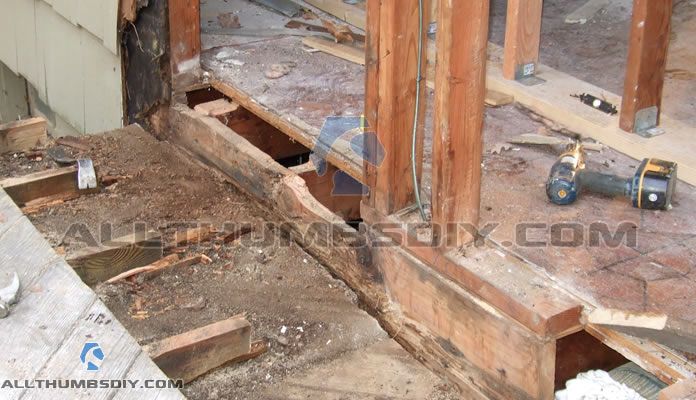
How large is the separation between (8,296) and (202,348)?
2.45 feet

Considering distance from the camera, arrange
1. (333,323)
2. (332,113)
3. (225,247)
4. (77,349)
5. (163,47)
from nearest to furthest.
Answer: (77,349), (333,323), (225,247), (332,113), (163,47)

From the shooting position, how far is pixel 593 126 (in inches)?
169

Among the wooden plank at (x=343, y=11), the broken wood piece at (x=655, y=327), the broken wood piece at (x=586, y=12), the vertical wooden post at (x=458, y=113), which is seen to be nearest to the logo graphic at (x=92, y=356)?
the vertical wooden post at (x=458, y=113)

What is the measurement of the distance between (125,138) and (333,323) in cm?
197

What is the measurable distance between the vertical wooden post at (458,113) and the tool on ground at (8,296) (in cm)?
155

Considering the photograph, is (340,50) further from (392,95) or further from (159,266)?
(392,95)

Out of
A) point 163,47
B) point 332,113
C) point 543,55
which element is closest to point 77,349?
point 332,113

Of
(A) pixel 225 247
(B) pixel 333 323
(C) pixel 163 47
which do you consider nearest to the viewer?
(B) pixel 333 323

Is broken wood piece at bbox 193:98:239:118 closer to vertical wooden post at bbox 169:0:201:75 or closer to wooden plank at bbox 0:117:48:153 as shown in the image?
vertical wooden post at bbox 169:0:201:75

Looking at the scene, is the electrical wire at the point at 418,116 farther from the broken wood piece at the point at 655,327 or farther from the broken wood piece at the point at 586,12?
the broken wood piece at the point at 586,12

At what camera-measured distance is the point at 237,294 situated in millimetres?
3873

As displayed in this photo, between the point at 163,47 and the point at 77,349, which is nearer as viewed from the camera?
the point at 77,349

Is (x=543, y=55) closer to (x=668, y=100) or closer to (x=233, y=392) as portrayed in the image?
(x=668, y=100)

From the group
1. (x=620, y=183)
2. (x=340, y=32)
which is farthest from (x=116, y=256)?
(x=340, y=32)
